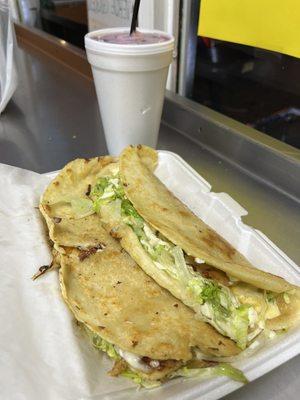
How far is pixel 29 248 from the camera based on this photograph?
80 centimetres

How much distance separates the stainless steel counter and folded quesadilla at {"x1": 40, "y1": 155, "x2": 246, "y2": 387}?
0.31ft

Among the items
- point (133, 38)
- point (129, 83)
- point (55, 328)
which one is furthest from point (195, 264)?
point (133, 38)

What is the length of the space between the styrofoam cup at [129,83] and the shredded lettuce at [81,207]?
249 millimetres

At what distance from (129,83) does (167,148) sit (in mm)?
358

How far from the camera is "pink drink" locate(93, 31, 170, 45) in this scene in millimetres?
963

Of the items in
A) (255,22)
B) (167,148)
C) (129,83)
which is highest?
(255,22)

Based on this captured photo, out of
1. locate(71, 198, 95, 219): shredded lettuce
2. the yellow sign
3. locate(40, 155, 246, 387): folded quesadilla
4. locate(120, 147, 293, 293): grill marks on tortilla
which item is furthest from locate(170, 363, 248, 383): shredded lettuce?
the yellow sign

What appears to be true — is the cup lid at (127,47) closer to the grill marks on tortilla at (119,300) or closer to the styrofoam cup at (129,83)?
the styrofoam cup at (129,83)

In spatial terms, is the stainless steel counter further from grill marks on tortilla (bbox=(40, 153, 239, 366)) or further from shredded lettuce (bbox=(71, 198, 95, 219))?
shredded lettuce (bbox=(71, 198, 95, 219))

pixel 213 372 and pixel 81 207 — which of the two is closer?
pixel 213 372

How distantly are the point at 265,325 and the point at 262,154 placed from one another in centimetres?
57

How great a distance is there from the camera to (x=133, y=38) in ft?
3.21

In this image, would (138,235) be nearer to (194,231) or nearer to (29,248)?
(194,231)

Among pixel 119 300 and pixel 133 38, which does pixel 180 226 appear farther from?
pixel 133 38
